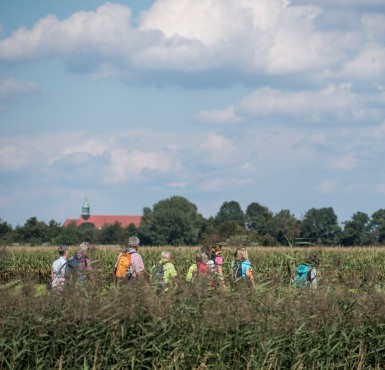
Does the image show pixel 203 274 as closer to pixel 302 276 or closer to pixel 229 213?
pixel 302 276

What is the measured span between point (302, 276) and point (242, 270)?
4.53ft

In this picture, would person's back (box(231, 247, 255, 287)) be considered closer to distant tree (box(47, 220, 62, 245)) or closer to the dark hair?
the dark hair

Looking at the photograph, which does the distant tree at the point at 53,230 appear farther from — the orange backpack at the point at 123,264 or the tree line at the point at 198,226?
the orange backpack at the point at 123,264

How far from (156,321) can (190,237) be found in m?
122

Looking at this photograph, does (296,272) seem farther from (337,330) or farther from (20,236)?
(20,236)

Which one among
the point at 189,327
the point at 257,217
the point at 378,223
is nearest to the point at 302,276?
the point at 189,327

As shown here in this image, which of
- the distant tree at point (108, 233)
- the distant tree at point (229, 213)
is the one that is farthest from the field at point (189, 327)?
the distant tree at point (108, 233)

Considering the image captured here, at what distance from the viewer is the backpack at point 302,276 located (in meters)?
12.4

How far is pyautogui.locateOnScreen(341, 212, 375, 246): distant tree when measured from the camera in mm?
115625

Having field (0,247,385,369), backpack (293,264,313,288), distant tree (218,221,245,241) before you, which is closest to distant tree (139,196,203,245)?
distant tree (218,221,245,241)

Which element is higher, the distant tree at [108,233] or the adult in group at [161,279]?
the distant tree at [108,233]

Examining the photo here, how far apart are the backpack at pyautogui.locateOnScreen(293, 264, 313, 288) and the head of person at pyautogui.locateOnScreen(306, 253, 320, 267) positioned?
181 mm

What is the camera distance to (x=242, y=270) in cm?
1444

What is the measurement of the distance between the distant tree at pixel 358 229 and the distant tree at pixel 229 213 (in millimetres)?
27321
